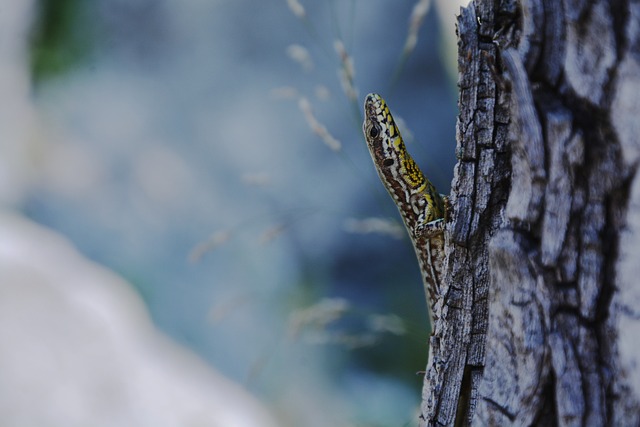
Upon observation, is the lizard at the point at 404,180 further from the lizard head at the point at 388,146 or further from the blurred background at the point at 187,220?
the blurred background at the point at 187,220

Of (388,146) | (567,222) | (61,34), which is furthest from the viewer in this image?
(61,34)

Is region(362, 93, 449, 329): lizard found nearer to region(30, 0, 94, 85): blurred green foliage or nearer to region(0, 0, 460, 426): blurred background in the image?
region(0, 0, 460, 426): blurred background

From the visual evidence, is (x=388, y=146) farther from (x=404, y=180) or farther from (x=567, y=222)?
(x=567, y=222)

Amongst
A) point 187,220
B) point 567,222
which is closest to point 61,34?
point 187,220

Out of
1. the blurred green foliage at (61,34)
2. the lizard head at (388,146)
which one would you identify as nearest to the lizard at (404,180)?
the lizard head at (388,146)

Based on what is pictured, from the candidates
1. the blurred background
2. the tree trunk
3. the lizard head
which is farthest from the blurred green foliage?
the tree trunk

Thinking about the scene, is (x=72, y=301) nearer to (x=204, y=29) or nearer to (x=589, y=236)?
(x=204, y=29)

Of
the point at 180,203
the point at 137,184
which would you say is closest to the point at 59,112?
the point at 137,184
